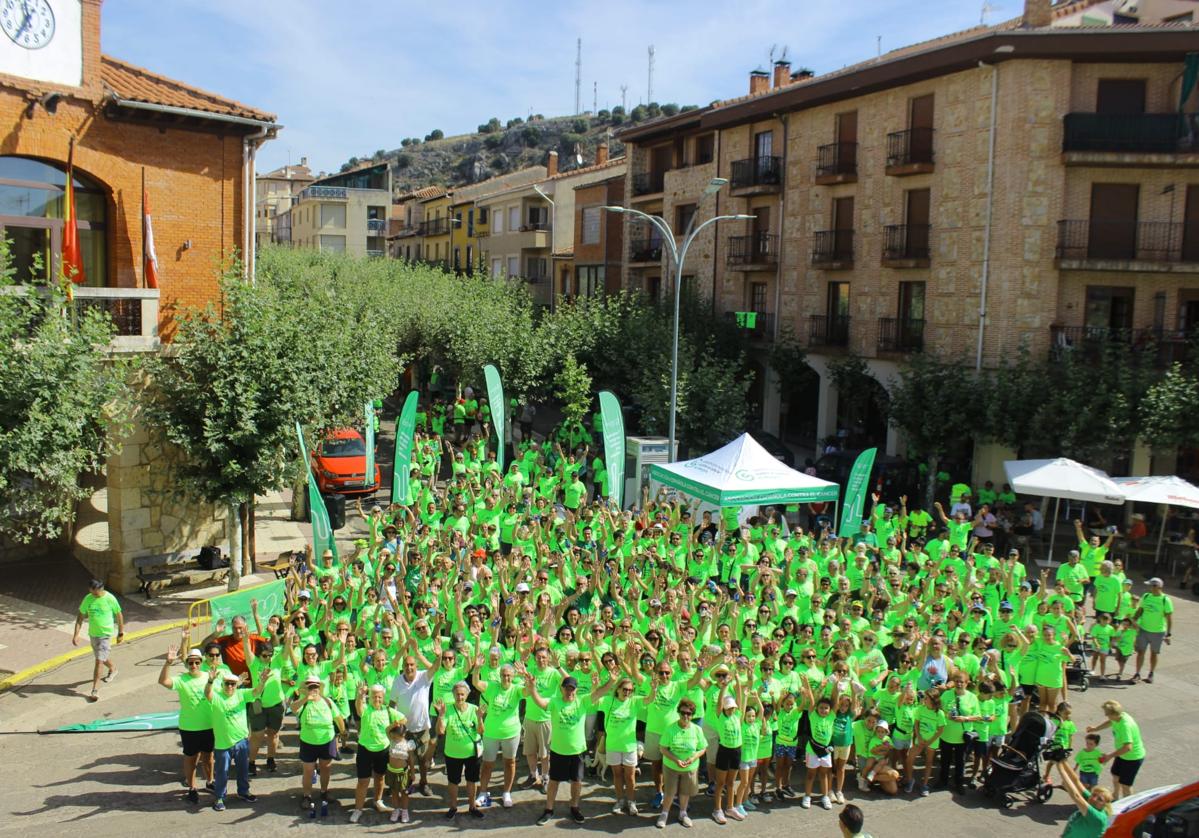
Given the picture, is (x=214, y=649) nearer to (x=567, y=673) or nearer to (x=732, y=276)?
(x=567, y=673)

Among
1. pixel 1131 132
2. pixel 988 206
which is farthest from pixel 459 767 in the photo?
pixel 1131 132

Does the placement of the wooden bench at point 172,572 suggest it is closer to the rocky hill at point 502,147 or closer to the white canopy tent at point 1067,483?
the white canopy tent at point 1067,483

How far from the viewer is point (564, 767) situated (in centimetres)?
946

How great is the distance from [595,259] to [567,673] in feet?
112

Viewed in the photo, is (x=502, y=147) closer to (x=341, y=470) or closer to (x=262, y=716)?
(x=341, y=470)

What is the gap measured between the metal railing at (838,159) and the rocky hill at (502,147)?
76809 millimetres

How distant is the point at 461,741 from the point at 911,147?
72.6ft

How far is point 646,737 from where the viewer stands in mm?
9805

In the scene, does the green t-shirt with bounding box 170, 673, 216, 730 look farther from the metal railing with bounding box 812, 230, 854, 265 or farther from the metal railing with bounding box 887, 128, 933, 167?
the metal railing with bounding box 812, 230, 854, 265

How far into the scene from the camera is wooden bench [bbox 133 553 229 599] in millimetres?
16938

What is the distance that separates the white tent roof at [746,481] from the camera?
1656 cm

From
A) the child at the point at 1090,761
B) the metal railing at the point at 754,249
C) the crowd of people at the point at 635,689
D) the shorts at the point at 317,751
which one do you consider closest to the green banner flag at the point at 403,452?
the crowd of people at the point at 635,689

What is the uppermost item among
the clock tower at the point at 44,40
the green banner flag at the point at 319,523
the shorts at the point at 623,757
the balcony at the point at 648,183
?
the balcony at the point at 648,183

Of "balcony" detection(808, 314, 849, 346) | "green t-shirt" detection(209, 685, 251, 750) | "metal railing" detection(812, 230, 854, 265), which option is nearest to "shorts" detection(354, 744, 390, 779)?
"green t-shirt" detection(209, 685, 251, 750)
